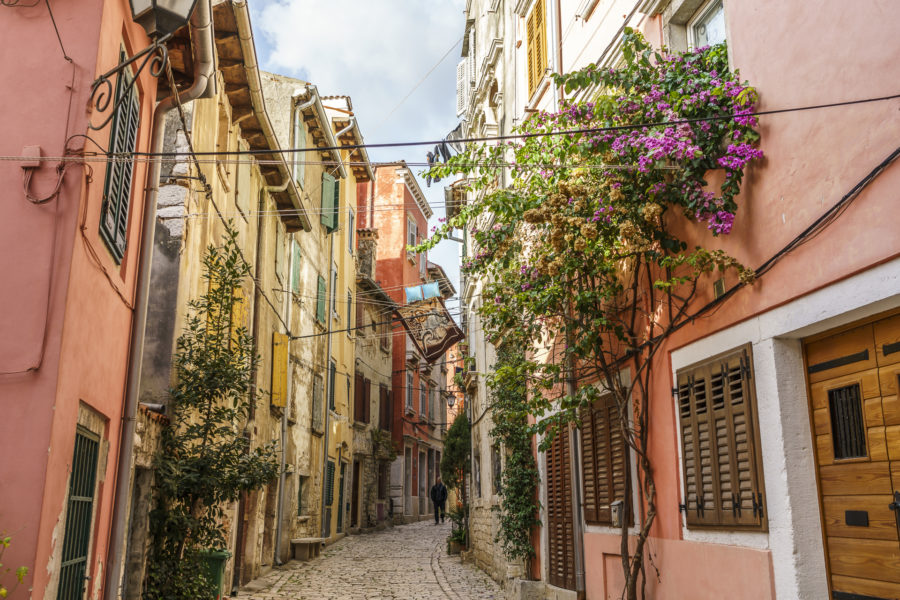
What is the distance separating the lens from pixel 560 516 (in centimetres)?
1068

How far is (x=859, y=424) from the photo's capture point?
4.95m

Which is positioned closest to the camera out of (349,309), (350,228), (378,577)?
Answer: (378,577)

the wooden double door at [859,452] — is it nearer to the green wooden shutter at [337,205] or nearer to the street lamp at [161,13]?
the street lamp at [161,13]

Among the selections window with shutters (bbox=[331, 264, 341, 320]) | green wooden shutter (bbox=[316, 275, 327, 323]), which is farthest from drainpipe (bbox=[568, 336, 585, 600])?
window with shutters (bbox=[331, 264, 341, 320])

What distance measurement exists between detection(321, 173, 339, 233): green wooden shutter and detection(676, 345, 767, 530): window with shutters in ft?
50.4

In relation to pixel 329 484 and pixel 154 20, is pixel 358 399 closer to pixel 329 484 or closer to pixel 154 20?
pixel 329 484

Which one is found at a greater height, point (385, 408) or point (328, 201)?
point (328, 201)

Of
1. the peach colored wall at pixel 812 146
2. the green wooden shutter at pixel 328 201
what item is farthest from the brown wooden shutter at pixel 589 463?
the green wooden shutter at pixel 328 201

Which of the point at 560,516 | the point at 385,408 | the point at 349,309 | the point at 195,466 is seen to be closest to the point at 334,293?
the point at 349,309

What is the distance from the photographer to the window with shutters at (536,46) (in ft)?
38.3

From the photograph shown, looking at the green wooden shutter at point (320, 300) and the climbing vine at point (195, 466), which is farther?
the green wooden shutter at point (320, 300)

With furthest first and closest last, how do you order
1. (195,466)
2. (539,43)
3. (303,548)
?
(303,548) < (539,43) < (195,466)

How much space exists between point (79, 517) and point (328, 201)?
16.4m

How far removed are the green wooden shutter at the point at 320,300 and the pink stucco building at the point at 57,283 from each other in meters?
14.3
